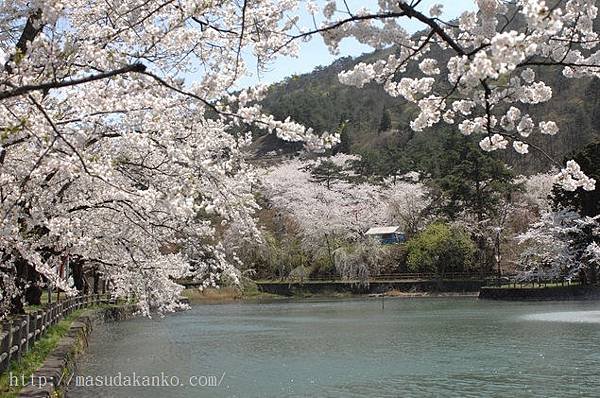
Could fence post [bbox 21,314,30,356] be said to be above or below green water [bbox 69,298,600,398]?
above

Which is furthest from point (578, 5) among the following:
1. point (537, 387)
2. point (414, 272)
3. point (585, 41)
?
point (414, 272)

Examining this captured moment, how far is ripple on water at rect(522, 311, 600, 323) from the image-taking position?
64.6ft

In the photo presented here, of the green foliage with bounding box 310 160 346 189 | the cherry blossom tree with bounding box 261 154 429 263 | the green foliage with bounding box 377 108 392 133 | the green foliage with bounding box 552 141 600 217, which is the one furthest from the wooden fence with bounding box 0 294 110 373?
the green foliage with bounding box 377 108 392 133

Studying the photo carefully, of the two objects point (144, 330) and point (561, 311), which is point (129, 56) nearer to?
point (144, 330)

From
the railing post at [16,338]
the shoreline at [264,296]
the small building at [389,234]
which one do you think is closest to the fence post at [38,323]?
the railing post at [16,338]

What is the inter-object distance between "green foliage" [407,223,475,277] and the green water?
17.6m

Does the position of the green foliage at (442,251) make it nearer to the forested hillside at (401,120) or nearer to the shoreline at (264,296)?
the shoreline at (264,296)

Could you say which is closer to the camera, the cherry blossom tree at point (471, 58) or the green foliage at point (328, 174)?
the cherry blossom tree at point (471, 58)

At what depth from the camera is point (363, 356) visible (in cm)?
1295

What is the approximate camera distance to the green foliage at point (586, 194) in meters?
30.0

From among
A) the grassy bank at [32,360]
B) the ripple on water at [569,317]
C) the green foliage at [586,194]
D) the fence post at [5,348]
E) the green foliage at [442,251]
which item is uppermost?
the green foliage at [586,194]

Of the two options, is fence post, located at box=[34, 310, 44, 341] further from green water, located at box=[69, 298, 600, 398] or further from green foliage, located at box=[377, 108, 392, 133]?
green foliage, located at box=[377, 108, 392, 133]

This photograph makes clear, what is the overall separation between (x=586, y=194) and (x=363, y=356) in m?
22.8

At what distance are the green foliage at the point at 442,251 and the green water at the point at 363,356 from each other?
1760 cm
